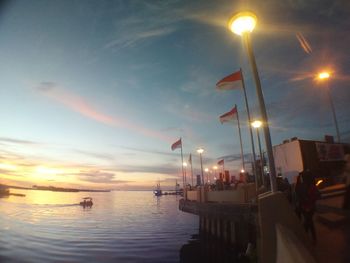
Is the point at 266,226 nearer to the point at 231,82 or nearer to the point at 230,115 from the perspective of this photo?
the point at 231,82

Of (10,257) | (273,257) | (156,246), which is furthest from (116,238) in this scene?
(273,257)

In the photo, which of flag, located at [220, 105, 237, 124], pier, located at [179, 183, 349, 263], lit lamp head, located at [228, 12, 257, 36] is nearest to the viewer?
pier, located at [179, 183, 349, 263]

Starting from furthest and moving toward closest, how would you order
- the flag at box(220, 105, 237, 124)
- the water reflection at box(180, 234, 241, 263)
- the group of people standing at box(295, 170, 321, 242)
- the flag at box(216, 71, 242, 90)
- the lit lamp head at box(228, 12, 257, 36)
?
the flag at box(220, 105, 237, 124), the water reflection at box(180, 234, 241, 263), the flag at box(216, 71, 242, 90), the group of people standing at box(295, 170, 321, 242), the lit lamp head at box(228, 12, 257, 36)

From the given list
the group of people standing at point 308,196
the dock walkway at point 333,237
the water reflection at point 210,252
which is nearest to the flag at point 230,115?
the dock walkway at point 333,237

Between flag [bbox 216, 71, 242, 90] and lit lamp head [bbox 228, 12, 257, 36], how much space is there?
32.7 feet

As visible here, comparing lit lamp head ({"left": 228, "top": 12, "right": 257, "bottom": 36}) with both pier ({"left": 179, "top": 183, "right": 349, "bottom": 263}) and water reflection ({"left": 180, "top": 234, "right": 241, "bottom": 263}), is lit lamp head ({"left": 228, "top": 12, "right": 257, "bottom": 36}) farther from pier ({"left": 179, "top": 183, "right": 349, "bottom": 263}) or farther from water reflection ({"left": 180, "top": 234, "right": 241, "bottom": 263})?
water reflection ({"left": 180, "top": 234, "right": 241, "bottom": 263})

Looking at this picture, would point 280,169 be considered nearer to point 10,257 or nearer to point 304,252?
point 304,252

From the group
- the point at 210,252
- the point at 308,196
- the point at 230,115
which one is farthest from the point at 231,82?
the point at 210,252

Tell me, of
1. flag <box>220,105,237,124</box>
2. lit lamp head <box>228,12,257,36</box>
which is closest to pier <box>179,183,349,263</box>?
lit lamp head <box>228,12,257,36</box>

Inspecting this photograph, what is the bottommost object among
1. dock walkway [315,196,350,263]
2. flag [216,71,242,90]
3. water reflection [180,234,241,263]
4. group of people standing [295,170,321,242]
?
water reflection [180,234,241,263]

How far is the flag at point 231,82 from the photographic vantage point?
1697 centimetres

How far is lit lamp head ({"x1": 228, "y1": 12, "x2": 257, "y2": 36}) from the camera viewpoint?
678 cm

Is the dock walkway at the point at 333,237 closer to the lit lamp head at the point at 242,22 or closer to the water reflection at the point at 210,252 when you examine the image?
the water reflection at the point at 210,252

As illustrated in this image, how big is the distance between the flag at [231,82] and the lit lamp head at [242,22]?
393 inches
